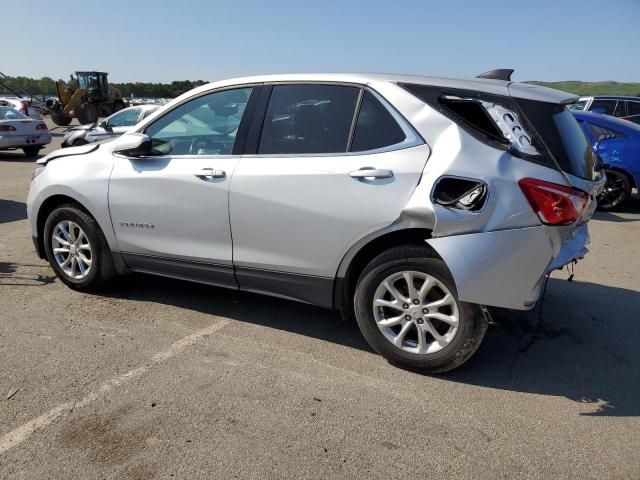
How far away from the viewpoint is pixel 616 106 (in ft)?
40.2

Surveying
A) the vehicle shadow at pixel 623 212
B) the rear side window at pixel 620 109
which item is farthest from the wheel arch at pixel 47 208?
the rear side window at pixel 620 109

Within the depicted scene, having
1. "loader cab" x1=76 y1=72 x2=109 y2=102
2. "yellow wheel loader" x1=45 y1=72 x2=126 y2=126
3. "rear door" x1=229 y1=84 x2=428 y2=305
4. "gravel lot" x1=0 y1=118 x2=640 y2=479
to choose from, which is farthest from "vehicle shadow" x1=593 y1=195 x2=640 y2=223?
"loader cab" x1=76 y1=72 x2=109 y2=102

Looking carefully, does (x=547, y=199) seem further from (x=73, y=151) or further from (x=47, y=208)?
(x=47, y=208)

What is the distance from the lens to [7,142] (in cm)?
1491

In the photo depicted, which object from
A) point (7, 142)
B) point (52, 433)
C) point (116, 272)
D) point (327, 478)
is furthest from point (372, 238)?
point (7, 142)

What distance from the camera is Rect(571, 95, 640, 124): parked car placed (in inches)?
477

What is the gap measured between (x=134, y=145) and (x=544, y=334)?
11.0ft

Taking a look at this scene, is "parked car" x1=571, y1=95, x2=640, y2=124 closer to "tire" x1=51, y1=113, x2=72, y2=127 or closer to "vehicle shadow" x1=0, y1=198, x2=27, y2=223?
"vehicle shadow" x1=0, y1=198, x2=27, y2=223

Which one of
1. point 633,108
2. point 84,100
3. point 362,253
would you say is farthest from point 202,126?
point 84,100

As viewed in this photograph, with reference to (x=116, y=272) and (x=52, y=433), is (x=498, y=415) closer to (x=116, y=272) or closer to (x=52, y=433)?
(x=52, y=433)

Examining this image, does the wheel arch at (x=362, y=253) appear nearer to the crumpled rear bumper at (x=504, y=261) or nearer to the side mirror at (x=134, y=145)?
the crumpled rear bumper at (x=504, y=261)

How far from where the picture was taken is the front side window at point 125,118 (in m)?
14.0

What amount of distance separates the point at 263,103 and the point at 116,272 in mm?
1970

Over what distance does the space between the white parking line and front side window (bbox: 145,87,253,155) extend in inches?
53.3
